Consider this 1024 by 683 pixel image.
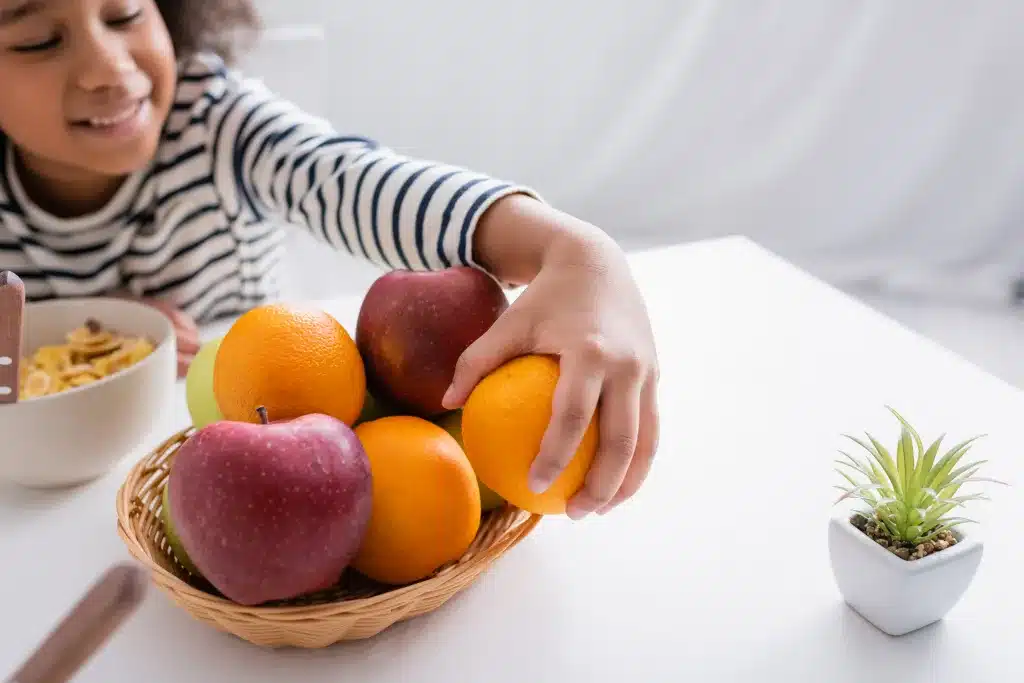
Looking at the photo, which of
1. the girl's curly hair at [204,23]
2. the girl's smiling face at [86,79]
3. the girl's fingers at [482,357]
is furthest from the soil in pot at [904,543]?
the girl's curly hair at [204,23]

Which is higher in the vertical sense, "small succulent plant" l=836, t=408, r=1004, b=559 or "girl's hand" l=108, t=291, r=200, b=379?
"small succulent plant" l=836, t=408, r=1004, b=559

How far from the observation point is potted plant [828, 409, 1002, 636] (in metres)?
0.49

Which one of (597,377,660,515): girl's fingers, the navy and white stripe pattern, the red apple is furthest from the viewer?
the navy and white stripe pattern

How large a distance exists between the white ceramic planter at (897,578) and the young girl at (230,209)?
0.12 metres

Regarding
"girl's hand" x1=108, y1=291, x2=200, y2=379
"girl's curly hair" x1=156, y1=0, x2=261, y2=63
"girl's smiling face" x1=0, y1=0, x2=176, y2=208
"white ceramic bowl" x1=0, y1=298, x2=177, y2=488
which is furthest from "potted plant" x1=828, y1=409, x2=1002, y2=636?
"girl's curly hair" x1=156, y1=0, x2=261, y2=63

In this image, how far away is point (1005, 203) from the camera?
1.98m

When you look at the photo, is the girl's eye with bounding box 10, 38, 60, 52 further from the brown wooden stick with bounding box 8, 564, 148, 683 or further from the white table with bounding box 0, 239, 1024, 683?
the brown wooden stick with bounding box 8, 564, 148, 683

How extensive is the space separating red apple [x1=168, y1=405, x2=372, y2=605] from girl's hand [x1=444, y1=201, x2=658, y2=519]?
10 cm

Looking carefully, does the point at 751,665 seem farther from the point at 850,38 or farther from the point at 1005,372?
the point at 850,38

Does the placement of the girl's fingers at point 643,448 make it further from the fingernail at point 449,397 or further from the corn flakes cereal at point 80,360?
the corn flakes cereal at point 80,360

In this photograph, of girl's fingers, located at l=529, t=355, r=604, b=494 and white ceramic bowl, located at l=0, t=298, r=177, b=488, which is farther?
white ceramic bowl, located at l=0, t=298, r=177, b=488

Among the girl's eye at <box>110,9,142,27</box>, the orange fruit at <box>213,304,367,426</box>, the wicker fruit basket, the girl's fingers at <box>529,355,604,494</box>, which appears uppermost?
the girl's eye at <box>110,9,142,27</box>

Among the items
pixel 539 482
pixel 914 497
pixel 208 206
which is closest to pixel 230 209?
pixel 208 206

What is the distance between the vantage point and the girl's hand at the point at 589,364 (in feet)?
1.66
